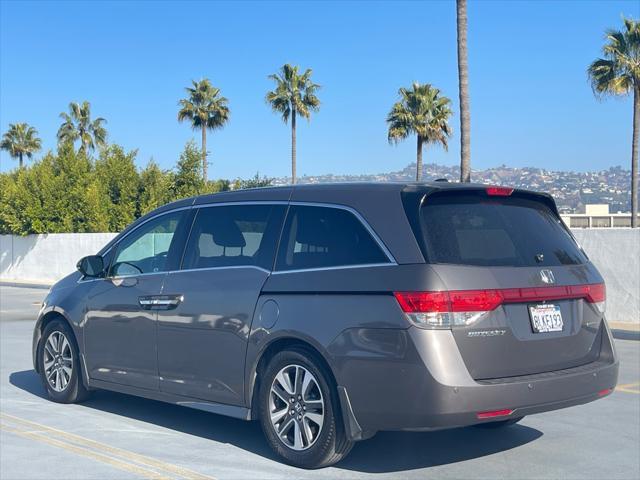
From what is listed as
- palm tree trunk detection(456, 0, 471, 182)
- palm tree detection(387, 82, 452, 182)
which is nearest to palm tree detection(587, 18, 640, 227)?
palm tree detection(387, 82, 452, 182)

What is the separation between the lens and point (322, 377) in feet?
18.6

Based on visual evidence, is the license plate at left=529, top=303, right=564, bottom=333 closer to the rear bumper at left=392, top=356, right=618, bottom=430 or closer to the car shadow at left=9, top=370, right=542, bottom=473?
the rear bumper at left=392, top=356, right=618, bottom=430

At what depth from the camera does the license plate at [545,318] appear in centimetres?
551

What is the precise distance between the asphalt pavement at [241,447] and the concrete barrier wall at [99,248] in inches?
299

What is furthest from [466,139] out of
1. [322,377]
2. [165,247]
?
[322,377]

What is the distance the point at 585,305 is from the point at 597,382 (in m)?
0.54

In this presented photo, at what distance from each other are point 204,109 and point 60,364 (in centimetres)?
4703

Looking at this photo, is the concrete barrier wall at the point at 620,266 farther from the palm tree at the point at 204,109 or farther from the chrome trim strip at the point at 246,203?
the palm tree at the point at 204,109

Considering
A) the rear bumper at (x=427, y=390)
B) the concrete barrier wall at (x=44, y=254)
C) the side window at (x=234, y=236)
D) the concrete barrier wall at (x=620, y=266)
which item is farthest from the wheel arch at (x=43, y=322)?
the concrete barrier wall at (x=44, y=254)

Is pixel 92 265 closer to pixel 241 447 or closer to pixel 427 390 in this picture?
pixel 241 447

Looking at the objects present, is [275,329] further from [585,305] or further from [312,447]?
[585,305]

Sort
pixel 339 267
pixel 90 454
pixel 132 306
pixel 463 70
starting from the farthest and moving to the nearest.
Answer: pixel 463 70
pixel 132 306
pixel 90 454
pixel 339 267

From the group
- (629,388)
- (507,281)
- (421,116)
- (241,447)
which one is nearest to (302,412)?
(241,447)

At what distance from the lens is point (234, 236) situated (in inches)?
264
